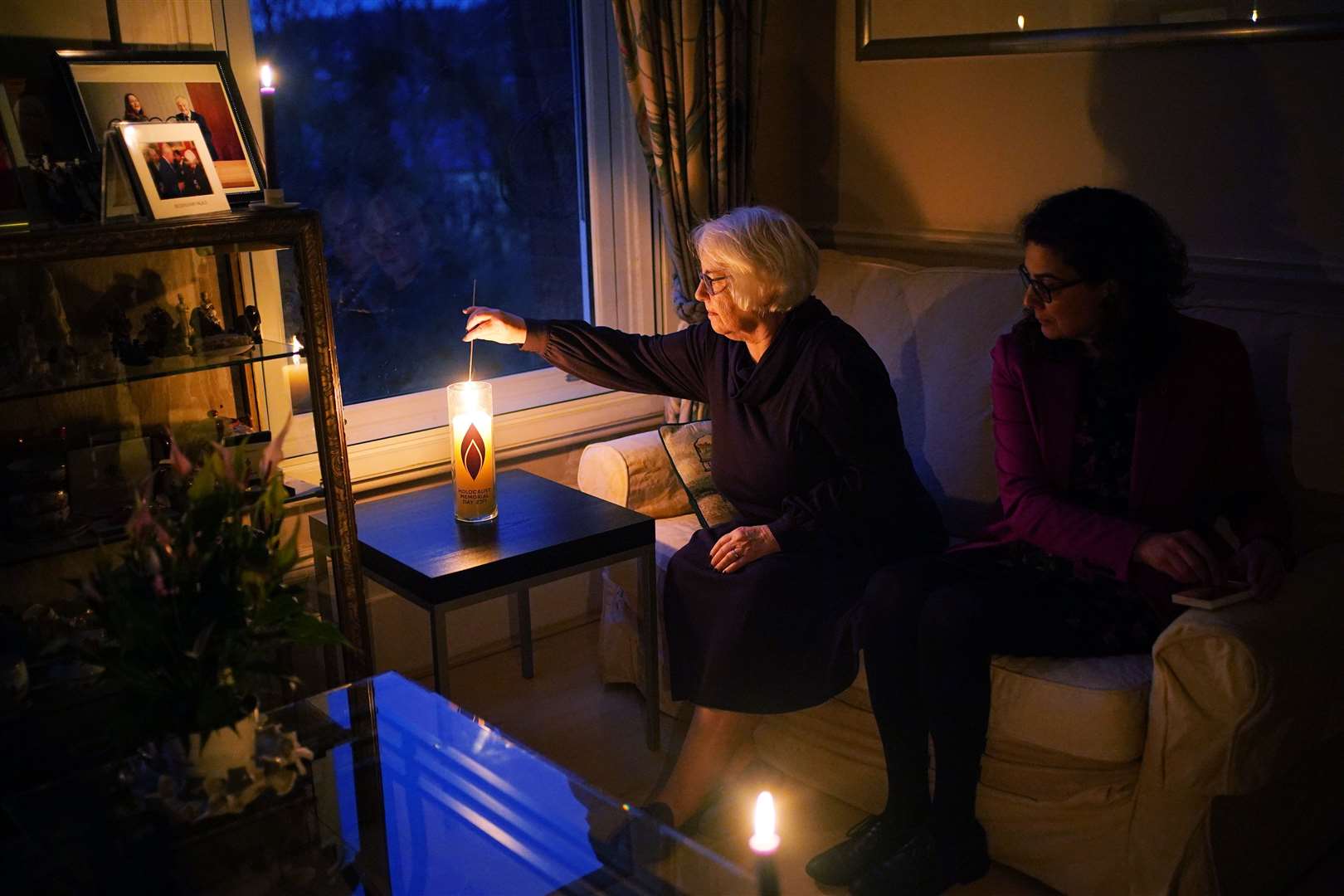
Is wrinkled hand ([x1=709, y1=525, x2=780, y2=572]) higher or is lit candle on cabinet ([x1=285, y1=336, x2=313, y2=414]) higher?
lit candle on cabinet ([x1=285, y1=336, x2=313, y2=414])

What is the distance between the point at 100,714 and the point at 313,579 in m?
0.45

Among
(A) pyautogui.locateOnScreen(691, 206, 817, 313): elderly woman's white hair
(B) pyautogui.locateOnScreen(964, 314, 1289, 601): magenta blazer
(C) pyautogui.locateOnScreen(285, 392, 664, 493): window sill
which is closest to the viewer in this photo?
(B) pyautogui.locateOnScreen(964, 314, 1289, 601): magenta blazer

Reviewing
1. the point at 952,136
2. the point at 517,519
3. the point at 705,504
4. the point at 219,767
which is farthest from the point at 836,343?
the point at 219,767

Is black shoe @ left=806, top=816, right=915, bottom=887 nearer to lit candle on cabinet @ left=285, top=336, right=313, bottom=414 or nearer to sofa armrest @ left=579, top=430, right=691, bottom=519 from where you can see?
sofa armrest @ left=579, top=430, right=691, bottom=519

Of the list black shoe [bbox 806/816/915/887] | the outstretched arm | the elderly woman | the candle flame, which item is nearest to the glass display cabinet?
the outstretched arm

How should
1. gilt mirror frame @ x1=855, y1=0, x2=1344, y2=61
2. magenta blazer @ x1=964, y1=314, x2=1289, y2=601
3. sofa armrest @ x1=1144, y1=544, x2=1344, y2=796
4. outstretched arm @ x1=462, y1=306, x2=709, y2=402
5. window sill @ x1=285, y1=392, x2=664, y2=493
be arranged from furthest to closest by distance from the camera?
window sill @ x1=285, y1=392, x2=664, y2=493 < outstretched arm @ x1=462, y1=306, x2=709, y2=402 < gilt mirror frame @ x1=855, y1=0, x2=1344, y2=61 < magenta blazer @ x1=964, y1=314, x2=1289, y2=601 < sofa armrest @ x1=1144, y1=544, x2=1344, y2=796

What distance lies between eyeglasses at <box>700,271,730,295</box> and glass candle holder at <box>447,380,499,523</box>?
46 cm

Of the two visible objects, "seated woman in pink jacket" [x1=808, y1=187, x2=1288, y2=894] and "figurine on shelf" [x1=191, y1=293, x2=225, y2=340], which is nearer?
"seated woman in pink jacket" [x1=808, y1=187, x2=1288, y2=894]

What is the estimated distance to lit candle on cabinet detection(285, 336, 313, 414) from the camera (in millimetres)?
2301

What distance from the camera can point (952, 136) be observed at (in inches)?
124

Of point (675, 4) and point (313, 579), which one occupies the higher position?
point (675, 4)

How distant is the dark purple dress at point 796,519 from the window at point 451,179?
0.82m

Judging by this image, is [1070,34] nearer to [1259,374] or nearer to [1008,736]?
[1259,374]

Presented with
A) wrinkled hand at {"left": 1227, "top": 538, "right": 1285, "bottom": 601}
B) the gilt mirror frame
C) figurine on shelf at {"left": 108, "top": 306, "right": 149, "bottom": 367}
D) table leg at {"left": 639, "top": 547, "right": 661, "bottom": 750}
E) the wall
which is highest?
the gilt mirror frame
